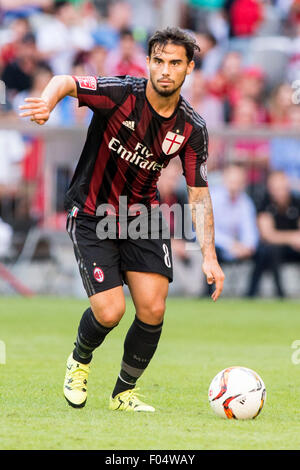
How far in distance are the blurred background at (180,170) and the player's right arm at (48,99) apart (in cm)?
861

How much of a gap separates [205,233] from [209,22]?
43.5ft

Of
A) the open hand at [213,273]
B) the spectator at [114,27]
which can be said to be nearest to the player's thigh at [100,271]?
the open hand at [213,273]

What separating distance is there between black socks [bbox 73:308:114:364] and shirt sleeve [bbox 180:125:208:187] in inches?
44.7

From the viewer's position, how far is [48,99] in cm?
547

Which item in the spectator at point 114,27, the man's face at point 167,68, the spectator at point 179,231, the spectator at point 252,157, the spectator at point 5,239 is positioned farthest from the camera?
the spectator at point 114,27

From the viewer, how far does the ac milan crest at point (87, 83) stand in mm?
5988

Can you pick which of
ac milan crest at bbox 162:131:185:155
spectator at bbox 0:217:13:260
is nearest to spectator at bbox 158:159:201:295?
spectator at bbox 0:217:13:260

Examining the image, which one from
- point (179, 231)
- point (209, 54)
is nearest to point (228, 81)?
point (209, 54)

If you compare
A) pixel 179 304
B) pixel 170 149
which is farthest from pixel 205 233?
pixel 179 304

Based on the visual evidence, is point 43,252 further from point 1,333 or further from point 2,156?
point 1,333

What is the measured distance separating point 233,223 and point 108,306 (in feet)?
29.4

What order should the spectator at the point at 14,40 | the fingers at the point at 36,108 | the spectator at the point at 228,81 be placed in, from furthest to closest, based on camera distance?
the spectator at the point at 14,40
the spectator at the point at 228,81
the fingers at the point at 36,108

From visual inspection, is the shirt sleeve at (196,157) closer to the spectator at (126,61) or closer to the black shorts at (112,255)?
the black shorts at (112,255)

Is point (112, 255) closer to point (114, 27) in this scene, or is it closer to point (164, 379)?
point (164, 379)
